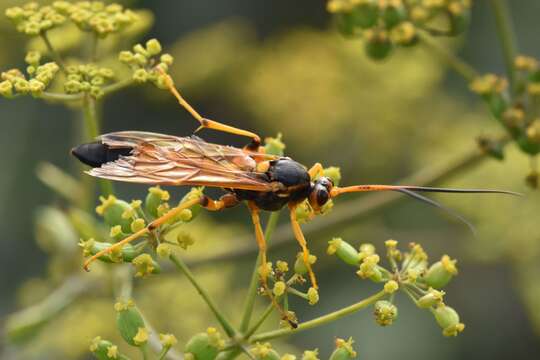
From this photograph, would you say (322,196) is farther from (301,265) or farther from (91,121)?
(91,121)

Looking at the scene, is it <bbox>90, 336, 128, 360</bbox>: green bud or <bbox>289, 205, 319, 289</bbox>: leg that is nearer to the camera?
<bbox>90, 336, 128, 360</bbox>: green bud

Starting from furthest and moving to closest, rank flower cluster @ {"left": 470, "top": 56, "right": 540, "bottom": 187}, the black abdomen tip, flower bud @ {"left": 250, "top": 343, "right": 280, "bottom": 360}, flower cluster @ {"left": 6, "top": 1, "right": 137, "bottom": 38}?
1. flower cluster @ {"left": 470, "top": 56, "right": 540, "bottom": 187}
2. flower cluster @ {"left": 6, "top": 1, "right": 137, "bottom": 38}
3. the black abdomen tip
4. flower bud @ {"left": 250, "top": 343, "right": 280, "bottom": 360}

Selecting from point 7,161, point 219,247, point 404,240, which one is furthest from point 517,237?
point 7,161

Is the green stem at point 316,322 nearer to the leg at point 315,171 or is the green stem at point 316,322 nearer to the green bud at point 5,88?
the leg at point 315,171

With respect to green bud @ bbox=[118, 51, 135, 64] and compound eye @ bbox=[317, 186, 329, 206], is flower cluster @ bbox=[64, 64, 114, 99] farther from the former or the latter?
compound eye @ bbox=[317, 186, 329, 206]

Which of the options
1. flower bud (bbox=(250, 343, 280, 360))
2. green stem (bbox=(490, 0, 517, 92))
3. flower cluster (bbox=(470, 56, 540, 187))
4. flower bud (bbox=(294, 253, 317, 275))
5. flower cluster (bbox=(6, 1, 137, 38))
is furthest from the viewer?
green stem (bbox=(490, 0, 517, 92))

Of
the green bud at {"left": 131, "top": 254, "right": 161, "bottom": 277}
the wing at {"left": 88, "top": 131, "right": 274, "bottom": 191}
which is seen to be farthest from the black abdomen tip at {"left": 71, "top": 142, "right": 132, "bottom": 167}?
the green bud at {"left": 131, "top": 254, "right": 161, "bottom": 277}

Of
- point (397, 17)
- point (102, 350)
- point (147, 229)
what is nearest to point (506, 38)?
point (397, 17)

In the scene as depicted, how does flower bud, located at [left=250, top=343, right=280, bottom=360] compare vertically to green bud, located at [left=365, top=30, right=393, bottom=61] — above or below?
below
